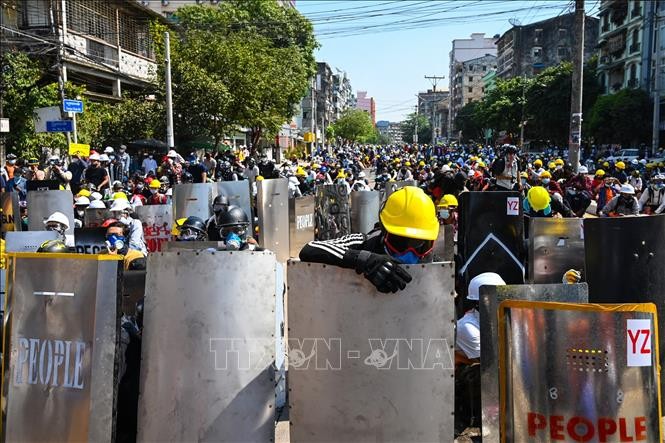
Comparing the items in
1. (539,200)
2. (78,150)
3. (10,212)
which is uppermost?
(78,150)

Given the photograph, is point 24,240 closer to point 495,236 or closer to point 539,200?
point 495,236

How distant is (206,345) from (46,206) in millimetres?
7127

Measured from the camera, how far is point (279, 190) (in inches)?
431

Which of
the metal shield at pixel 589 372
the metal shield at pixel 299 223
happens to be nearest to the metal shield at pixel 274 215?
the metal shield at pixel 299 223

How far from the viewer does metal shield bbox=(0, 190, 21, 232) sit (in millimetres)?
9570

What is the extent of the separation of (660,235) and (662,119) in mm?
47658

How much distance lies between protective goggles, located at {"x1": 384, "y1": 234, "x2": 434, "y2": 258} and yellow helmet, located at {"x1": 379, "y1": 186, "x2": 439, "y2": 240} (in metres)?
0.06

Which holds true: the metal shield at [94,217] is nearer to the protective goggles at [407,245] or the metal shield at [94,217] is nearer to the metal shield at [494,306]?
the protective goggles at [407,245]

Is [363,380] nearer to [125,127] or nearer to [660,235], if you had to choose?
[660,235]

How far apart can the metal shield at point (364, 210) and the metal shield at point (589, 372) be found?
9.44 m

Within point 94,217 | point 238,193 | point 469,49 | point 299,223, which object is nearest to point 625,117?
point 299,223

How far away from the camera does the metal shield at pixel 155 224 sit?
9516 millimetres

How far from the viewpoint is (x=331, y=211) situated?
1225 centimetres

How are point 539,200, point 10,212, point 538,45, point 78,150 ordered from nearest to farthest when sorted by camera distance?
point 539,200
point 10,212
point 78,150
point 538,45
